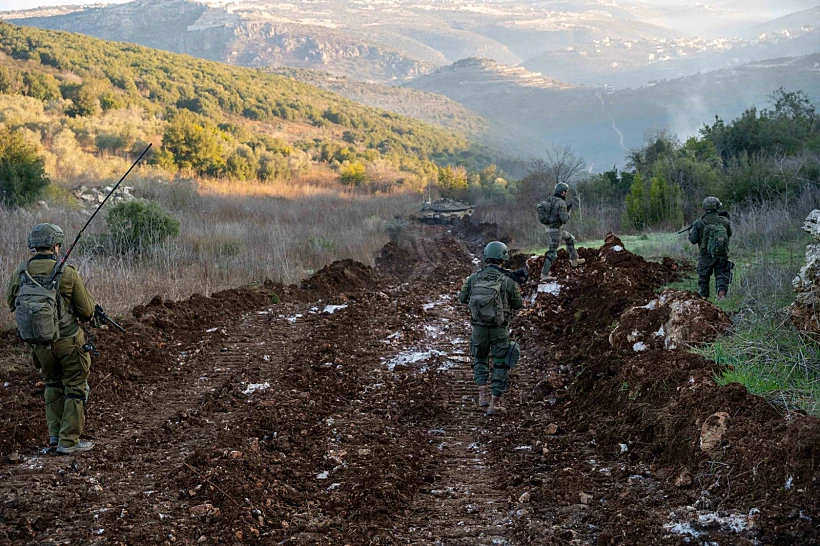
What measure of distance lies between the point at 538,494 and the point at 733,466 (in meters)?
1.37

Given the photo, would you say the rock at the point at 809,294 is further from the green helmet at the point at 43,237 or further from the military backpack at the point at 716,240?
the green helmet at the point at 43,237

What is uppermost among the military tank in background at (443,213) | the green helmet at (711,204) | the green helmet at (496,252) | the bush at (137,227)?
the green helmet at (711,204)

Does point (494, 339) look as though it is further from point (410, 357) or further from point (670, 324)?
point (410, 357)

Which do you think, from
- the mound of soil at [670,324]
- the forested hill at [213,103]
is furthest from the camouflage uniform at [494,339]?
the forested hill at [213,103]

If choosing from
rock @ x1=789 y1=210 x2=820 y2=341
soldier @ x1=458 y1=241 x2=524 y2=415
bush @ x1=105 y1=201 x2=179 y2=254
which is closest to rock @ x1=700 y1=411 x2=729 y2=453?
rock @ x1=789 y1=210 x2=820 y2=341

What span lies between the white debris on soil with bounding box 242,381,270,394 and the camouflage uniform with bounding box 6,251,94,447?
5.94 feet

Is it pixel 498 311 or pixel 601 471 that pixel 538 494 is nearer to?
pixel 601 471

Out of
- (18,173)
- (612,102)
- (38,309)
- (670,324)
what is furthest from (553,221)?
(612,102)

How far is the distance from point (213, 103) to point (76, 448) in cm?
5076

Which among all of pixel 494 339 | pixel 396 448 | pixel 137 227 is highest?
pixel 494 339

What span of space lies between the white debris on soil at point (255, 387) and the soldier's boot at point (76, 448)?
1.83 meters

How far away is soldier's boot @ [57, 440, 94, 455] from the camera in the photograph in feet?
20.4

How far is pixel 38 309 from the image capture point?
598 cm

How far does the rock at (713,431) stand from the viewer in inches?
204
